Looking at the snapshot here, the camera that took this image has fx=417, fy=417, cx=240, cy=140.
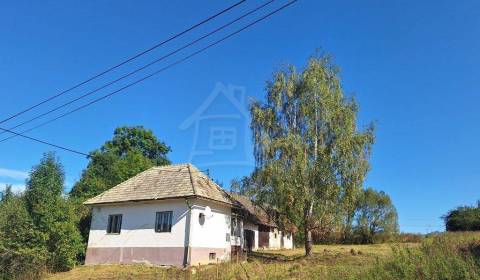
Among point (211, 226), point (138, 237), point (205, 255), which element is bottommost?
point (205, 255)

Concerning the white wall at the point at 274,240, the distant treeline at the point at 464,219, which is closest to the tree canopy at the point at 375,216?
the distant treeline at the point at 464,219

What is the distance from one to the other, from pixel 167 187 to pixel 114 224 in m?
4.21

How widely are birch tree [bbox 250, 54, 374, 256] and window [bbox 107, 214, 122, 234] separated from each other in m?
8.62

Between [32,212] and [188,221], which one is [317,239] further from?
[32,212]

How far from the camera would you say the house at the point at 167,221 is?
22.9 m

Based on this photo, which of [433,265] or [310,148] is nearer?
[433,265]

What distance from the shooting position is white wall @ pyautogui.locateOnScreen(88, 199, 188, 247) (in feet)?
75.6

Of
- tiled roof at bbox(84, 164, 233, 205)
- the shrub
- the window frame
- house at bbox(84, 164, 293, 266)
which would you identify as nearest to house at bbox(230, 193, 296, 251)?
house at bbox(84, 164, 293, 266)

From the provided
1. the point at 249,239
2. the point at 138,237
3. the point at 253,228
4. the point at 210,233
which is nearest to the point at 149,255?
the point at 138,237

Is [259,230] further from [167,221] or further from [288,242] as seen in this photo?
[167,221]

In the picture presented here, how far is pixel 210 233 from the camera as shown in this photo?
2411cm

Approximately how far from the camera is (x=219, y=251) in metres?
24.9

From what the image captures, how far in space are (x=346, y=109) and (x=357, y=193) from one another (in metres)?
5.15

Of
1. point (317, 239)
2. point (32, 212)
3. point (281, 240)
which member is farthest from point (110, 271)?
point (317, 239)
